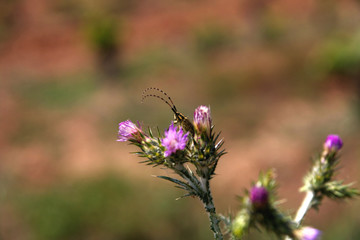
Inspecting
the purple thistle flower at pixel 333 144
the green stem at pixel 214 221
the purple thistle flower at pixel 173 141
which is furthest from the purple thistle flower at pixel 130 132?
the purple thistle flower at pixel 333 144

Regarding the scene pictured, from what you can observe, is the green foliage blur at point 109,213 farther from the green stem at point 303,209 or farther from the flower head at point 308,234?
the flower head at point 308,234

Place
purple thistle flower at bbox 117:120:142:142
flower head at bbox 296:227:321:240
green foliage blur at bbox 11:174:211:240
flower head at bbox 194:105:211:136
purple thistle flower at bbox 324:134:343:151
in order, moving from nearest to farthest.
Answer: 1. flower head at bbox 296:227:321:240
2. flower head at bbox 194:105:211:136
3. purple thistle flower at bbox 117:120:142:142
4. purple thistle flower at bbox 324:134:343:151
5. green foliage blur at bbox 11:174:211:240

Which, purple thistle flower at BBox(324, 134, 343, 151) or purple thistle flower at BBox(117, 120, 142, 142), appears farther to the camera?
purple thistle flower at BBox(324, 134, 343, 151)

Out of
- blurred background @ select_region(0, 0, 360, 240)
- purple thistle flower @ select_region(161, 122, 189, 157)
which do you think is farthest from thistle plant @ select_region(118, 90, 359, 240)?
blurred background @ select_region(0, 0, 360, 240)

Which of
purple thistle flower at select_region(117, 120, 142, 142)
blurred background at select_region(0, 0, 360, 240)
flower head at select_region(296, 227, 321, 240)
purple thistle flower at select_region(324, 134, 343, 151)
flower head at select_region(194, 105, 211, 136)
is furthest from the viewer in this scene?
blurred background at select_region(0, 0, 360, 240)

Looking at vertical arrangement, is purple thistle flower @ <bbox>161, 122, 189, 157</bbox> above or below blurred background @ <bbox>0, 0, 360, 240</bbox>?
below

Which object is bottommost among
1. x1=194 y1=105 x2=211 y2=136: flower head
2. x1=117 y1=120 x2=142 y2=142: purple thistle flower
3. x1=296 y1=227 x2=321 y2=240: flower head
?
x1=296 y1=227 x2=321 y2=240: flower head

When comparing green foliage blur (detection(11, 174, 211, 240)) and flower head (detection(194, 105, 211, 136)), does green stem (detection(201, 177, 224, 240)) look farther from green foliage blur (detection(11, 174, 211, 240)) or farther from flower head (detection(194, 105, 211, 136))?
green foliage blur (detection(11, 174, 211, 240))

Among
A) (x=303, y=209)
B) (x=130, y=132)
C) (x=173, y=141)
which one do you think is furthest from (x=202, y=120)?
(x=303, y=209)

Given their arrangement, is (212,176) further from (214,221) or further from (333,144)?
(333,144)
